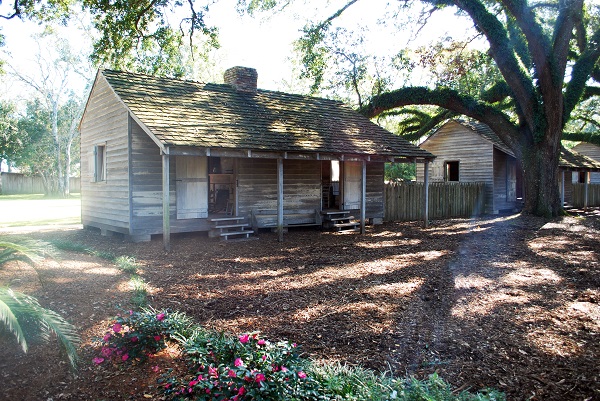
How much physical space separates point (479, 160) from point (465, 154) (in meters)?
0.94

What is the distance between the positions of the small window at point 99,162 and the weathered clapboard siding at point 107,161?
19cm

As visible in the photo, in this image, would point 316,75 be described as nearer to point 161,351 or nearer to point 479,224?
point 479,224

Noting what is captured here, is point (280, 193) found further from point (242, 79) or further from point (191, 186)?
point (242, 79)

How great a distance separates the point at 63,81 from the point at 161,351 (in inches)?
1781

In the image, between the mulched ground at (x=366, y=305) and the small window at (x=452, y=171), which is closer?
the mulched ground at (x=366, y=305)

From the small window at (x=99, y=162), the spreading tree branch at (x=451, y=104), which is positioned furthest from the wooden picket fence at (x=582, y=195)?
the small window at (x=99, y=162)

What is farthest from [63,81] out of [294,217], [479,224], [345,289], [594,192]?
[594,192]

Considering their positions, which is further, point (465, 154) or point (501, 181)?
point (465, 154)

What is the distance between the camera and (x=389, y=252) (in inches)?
447

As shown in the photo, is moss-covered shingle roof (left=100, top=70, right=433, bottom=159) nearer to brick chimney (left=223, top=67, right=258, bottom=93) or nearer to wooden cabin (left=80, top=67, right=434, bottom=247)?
wooden cabin (left=80, top=67, right=434, bottom=247)

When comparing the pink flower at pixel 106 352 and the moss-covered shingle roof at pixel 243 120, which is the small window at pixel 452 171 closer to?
the moss-covered shingle roof at pixel 243 120

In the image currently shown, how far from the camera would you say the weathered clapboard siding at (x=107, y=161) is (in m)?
12.6

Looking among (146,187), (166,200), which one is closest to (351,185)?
(146,187)

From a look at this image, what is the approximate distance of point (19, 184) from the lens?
45.8 m
